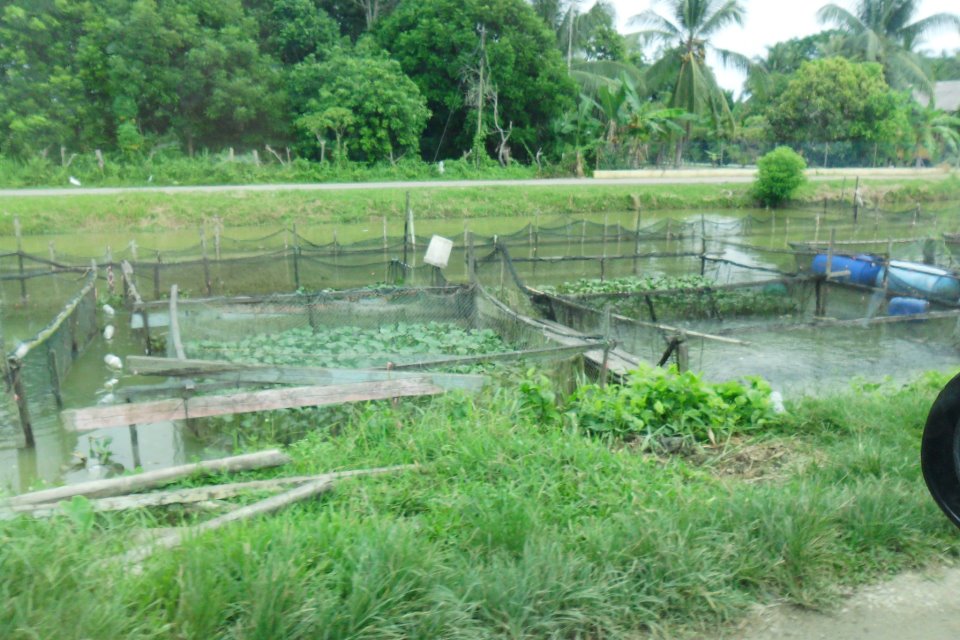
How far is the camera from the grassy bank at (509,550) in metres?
2.79

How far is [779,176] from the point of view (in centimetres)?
3194

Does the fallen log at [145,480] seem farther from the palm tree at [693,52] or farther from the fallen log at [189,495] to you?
the palm tree at [693,52]

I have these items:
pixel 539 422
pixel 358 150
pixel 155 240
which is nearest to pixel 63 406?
pixel 539 422

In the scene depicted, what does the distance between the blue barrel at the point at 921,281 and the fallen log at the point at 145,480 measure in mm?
12985

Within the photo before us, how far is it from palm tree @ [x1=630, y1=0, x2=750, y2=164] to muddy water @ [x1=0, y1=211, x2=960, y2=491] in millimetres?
9206

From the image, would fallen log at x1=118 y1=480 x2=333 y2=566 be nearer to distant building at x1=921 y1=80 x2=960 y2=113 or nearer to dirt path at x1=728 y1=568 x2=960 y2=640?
dirt path at x1=728 y1=568 x2=960 y2=640

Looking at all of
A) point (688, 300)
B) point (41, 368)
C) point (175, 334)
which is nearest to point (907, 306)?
point (688, 300)

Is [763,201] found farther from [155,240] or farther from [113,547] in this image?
[113,547]

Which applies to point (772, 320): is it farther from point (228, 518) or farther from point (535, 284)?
point (228, 518)

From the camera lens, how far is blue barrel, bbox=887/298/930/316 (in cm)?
1403

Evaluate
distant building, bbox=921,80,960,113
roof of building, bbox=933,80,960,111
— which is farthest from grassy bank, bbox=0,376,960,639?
roof of building, bbox=933,80,960,111

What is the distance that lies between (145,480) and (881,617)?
3518 mm

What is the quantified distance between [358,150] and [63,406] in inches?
969

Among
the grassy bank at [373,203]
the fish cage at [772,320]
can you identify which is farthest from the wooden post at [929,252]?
the grassy bank at [373,203]
